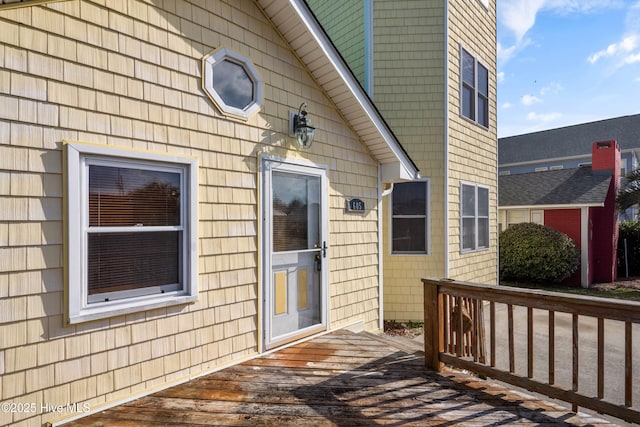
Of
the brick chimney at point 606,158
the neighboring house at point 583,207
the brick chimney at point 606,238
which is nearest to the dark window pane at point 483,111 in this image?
the neighboring house at point 583,207

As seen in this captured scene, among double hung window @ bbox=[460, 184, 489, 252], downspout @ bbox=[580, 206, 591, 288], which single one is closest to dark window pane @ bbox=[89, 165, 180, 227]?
double hung window @ bbox=[460, 184, 489, 252]

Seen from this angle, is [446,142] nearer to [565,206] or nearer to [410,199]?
[410,199]

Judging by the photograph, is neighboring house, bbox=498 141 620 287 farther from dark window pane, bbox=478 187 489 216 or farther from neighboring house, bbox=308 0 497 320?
neighboring house, bbox=308 0 497 320

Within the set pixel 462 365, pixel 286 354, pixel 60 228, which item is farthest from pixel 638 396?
pixel 60 228

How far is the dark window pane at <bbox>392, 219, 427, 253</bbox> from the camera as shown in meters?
7.48

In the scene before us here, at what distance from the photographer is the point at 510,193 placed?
1299 cm

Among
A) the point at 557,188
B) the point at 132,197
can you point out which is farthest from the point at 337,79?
the point at 557,188

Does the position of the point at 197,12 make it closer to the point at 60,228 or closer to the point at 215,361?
the point at 60,228

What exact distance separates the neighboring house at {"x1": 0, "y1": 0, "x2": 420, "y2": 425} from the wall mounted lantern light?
0.08 metres

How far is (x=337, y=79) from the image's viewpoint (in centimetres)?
441

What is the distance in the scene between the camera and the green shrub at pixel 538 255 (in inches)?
412

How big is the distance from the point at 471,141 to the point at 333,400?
282 inches

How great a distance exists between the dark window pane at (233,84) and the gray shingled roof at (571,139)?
24.9 metres

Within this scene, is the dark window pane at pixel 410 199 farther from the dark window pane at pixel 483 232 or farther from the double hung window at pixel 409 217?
the dark window pane at pixel 483 232
